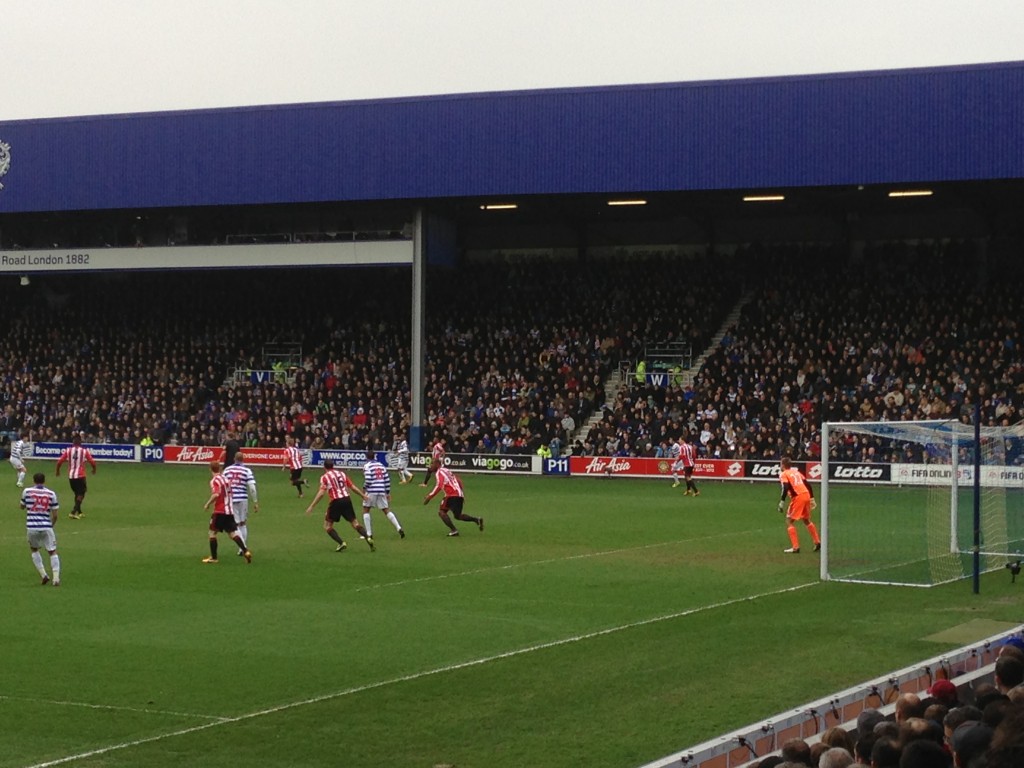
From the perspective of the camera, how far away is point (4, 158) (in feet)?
197

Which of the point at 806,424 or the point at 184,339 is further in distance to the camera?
the point at 184,339

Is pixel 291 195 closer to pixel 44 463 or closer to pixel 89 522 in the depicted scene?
pixel 44 463

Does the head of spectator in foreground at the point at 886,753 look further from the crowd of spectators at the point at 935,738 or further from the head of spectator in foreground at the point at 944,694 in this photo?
the head of spectator in foreground at the point at 944,694

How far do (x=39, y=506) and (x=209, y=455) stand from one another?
3464 cm

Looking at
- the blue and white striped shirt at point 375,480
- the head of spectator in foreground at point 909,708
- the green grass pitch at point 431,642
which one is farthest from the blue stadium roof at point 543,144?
the head of spectator in foreground at point 909,708

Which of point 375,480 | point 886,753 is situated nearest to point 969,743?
point 886,753

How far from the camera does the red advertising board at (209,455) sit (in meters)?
56.4

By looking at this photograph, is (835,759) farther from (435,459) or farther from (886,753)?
(435,459)

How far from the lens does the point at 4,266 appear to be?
2436 inches

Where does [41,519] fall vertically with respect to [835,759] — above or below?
above

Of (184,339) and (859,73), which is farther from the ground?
(859,73)

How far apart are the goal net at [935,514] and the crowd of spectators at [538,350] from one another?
12826mm

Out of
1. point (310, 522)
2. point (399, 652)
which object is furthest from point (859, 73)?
point (399, 652)

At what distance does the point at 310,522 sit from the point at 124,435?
96.8 ft
